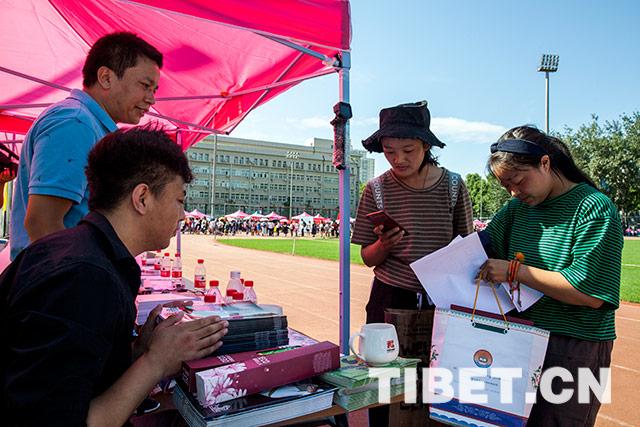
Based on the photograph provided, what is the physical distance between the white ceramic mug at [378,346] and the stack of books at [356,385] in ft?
0.10

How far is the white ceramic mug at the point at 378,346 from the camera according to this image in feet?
5.29

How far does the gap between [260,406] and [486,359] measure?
34.1 inches

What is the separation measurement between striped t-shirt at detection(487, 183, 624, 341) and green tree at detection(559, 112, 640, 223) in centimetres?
5163

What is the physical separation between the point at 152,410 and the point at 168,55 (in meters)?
3.62

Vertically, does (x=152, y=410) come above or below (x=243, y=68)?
below

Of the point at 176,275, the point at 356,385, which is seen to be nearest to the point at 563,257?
the point at 356,385

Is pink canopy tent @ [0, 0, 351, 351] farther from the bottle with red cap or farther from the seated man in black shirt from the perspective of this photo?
the bottle with red cap

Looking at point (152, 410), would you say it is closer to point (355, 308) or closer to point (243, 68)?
point (243, 68)

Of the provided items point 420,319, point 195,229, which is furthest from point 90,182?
point 195,229

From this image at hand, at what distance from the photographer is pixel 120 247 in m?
1.16

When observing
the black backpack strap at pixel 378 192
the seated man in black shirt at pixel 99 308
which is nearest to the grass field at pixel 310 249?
the black backpack strap at pixel 378 192

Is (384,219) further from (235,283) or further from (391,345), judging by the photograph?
(235,283)

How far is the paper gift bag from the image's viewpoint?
62.8 inches

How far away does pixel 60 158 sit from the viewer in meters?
1.90
